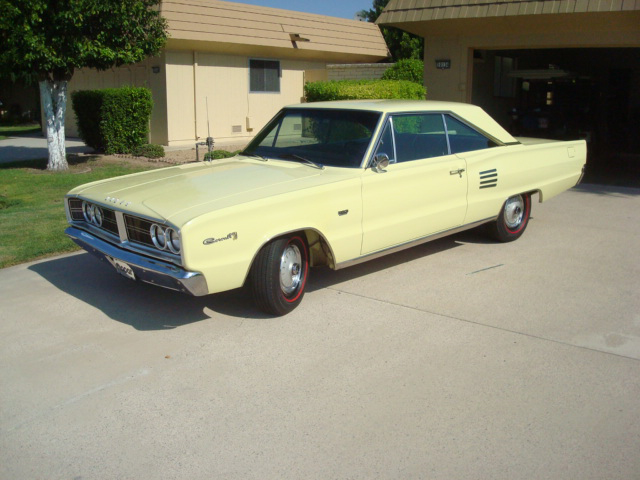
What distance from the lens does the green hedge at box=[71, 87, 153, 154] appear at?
15266mm

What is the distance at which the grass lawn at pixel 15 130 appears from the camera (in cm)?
2310

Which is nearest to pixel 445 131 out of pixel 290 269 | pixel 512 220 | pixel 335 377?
pixel 512 220

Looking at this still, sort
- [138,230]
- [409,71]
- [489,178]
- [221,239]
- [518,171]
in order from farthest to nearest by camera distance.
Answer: [409,71], [518,171], [489,178], [138,230], [221,239]

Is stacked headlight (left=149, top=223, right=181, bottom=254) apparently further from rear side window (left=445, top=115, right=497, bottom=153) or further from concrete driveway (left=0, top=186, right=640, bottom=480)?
rear side window (left=445, top=115, right=497, bottom=153)

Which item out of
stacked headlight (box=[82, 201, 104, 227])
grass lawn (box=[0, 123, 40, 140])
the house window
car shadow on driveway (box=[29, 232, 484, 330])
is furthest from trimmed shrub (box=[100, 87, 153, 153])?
stacked headlight (box=[82, 201, 104, 227])

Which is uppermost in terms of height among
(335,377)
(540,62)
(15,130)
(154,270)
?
(540,62)

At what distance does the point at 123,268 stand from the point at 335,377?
194 centimetres

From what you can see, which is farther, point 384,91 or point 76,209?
point 384,91

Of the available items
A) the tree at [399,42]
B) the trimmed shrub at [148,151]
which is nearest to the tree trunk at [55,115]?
the trimmed shrub at [148,151]

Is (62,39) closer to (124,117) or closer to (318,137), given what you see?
(124,117)

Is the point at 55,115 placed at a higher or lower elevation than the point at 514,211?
higher

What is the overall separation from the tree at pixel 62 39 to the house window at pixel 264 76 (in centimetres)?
665

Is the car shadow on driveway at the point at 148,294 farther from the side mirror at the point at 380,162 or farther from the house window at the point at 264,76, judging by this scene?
the house window at the point at 264,76

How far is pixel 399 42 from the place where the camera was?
3002 cm
